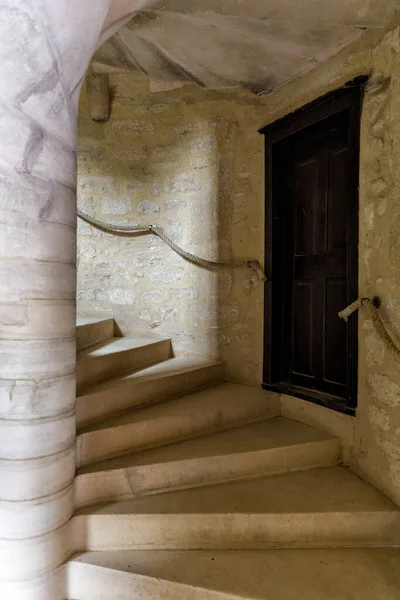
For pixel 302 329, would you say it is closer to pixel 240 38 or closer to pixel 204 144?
pixel 204 144

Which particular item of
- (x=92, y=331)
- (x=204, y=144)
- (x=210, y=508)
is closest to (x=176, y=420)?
(x=210, y=508)

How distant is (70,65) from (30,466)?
157 cm

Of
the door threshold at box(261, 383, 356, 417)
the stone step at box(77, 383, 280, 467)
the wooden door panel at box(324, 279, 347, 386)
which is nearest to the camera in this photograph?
the stone step at box(77, 383, 280, 467)

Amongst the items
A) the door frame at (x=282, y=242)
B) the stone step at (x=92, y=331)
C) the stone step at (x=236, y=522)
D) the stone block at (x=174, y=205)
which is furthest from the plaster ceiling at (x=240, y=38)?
the stone step at (x=236, y=522)

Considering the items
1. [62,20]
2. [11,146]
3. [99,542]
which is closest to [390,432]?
[99,542]

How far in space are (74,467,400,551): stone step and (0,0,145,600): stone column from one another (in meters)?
0.22

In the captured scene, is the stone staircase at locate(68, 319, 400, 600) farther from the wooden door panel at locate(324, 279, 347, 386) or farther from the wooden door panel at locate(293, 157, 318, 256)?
the wooden door panel at locate(293, 157, 318, 256)

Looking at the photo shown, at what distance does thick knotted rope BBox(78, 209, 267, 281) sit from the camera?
2.86m

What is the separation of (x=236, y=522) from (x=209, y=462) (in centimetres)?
33

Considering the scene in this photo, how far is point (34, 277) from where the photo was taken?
5.10ft

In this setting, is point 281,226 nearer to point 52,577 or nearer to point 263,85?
point 263,85

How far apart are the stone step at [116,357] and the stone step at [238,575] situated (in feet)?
2.82

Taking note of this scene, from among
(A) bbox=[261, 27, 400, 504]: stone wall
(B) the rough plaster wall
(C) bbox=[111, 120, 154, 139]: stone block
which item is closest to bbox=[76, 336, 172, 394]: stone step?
(B) the rough plaster wall

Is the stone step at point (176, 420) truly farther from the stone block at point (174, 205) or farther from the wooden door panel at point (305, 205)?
the stone block at point (174, 205)
